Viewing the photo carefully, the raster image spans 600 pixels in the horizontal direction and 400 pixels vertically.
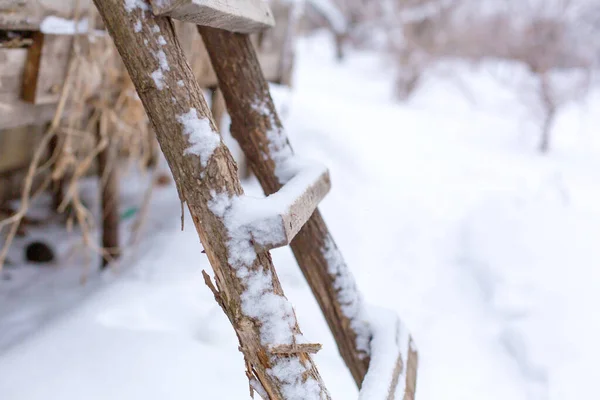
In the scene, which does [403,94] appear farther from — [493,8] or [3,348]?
[3,348]

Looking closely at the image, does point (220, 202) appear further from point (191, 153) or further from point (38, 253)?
point (38, 253)

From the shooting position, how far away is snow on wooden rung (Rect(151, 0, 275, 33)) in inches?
39.1

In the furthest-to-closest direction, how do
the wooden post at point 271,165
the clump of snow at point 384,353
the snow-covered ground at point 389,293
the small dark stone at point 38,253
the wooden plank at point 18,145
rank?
the wooden plank at point 18,145 → the small dark stone at point 38,253 → the snow-covered ground at point 389,293 → the wooden post at point 271,165 → the clump of snow at point 384,353

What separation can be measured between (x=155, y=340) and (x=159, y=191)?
1988 mm

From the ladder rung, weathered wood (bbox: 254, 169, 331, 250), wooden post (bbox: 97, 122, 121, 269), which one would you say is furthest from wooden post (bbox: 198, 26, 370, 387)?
wooden post (bbox: 97, 122, 121, 269)

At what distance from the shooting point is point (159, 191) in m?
3.84

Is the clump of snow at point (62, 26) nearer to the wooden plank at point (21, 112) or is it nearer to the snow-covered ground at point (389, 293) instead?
the wooden plank at point (21, 112)

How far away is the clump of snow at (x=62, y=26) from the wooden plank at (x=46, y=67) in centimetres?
5

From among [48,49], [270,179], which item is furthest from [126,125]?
[270,179]

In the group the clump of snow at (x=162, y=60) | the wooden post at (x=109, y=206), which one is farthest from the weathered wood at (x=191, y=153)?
the wooden post at (x=109, y=206)

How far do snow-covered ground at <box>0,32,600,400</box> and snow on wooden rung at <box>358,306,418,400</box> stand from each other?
0.45m

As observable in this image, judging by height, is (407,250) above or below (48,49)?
below

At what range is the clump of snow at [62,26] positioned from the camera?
1.62 m

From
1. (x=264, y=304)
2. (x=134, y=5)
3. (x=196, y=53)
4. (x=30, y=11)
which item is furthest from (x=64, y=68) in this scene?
(x=264, y=304)
